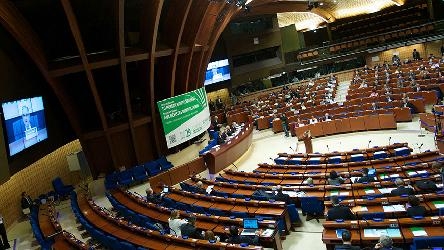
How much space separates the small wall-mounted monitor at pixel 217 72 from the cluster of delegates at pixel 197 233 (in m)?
25.2

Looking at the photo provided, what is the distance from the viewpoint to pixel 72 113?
63.1 feet

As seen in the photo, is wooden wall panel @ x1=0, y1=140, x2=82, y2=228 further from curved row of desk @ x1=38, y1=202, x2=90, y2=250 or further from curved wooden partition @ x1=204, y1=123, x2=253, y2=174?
curved wooden partition @ x1=204, y1=123, x2=253, y2=174

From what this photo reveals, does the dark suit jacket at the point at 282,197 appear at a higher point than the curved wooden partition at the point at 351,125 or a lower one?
lower

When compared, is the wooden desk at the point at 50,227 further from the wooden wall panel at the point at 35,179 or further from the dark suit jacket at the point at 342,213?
the dark suit jacket at the point at 342,213

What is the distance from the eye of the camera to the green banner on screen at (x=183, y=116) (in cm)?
2042

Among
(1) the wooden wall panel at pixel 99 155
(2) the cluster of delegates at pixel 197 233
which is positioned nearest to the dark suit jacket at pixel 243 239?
(2) the cluster of delegates at pixel 197 233

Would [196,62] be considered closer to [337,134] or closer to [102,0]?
[102,0]

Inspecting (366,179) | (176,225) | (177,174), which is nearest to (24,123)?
(177,174)

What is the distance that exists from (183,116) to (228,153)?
330 cm

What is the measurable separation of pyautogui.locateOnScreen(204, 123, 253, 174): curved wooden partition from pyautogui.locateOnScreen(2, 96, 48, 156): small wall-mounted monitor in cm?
818

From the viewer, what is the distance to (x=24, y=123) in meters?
16.5

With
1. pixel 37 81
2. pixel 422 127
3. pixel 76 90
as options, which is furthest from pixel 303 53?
pixel 37 81

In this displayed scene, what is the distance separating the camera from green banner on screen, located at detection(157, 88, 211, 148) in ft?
67.0

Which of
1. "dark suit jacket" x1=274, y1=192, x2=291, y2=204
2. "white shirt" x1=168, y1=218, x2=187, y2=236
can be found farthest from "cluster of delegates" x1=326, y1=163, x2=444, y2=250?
"white shirt" x1=168, y1=218, x2=187, y2=236
